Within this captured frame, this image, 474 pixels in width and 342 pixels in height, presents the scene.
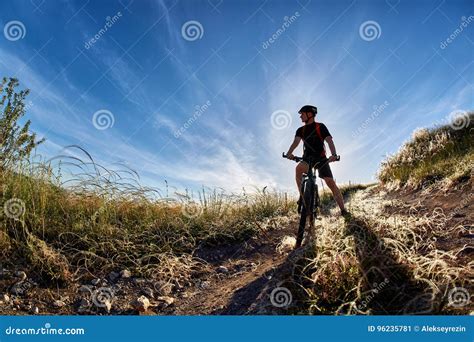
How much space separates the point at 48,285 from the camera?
521cm

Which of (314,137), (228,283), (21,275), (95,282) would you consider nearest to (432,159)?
(314,137)

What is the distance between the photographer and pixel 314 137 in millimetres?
7070

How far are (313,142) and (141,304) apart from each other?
3.85 metres

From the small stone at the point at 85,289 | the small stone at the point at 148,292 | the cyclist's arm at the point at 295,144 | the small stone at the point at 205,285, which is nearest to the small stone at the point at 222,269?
the small stone at the point at 205,285

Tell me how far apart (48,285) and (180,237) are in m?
2.29

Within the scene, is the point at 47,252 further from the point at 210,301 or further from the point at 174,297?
the point at 210,301

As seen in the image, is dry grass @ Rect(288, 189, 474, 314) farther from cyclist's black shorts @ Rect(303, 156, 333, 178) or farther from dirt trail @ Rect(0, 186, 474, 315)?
cyclist's black shorts @ Rect(303, 156, 333, 178)

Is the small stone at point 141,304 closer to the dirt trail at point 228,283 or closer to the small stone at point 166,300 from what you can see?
the dirt trail at point 228,283

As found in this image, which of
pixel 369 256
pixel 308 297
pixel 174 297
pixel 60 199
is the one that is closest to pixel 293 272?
pixel 308 297

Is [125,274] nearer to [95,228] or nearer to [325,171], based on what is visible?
[95,228]

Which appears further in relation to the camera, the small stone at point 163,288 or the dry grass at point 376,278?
the small stone at point 163,288

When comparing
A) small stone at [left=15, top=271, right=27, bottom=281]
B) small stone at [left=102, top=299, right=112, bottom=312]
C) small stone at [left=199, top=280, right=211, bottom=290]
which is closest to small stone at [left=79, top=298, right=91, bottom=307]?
small stone at [left=102, top=299, right=112, bottom=312]

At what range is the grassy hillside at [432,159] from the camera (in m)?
9.69

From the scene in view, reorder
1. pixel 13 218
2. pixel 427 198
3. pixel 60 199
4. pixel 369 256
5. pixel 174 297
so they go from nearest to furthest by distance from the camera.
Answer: pixel 369 256, pixel 174 297, pixel 13 218, pixel 60 199, pixel 427 198
